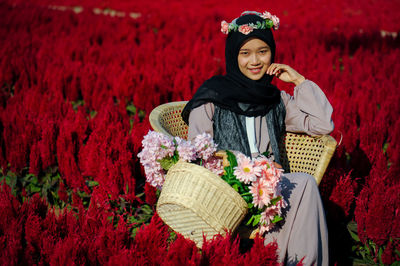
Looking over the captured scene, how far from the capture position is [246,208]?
1.53m

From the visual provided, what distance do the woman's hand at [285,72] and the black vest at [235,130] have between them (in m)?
0.17

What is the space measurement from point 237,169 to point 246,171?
0.04 metres

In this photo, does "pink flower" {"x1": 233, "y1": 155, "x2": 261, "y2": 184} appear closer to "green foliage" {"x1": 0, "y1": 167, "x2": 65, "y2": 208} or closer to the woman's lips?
the woman's lips

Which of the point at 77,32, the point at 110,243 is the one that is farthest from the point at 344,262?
the point at 77,32

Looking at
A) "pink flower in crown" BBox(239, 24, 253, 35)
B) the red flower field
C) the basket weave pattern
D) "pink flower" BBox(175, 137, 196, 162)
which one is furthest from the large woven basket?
"pink flower in crown" BBox(239, 24, 253, 35)

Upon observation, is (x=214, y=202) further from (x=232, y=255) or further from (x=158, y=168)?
(x=158, y=168)

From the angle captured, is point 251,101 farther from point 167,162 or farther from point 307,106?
point 167,162

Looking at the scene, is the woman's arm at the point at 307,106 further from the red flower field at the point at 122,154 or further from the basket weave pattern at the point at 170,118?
the basket weave pattern at the point at 170,118

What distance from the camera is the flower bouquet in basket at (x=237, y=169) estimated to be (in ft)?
4.95

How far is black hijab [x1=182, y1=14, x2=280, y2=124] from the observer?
1976 mm

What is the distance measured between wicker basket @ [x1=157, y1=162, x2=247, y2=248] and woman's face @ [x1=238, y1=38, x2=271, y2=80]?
2.39 ft

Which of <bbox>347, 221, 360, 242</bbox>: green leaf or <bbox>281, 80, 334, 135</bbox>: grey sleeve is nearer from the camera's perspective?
<bbox>281, 80, 334, 135</bbox>: grey sleeve

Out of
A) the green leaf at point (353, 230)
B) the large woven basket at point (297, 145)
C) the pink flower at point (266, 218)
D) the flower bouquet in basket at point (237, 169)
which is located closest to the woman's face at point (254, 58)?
the large woven basket at point (297, 145)

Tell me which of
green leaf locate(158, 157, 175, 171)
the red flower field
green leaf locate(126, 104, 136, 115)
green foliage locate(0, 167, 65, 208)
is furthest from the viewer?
green leaf locate(126, 104, 136, 115)
